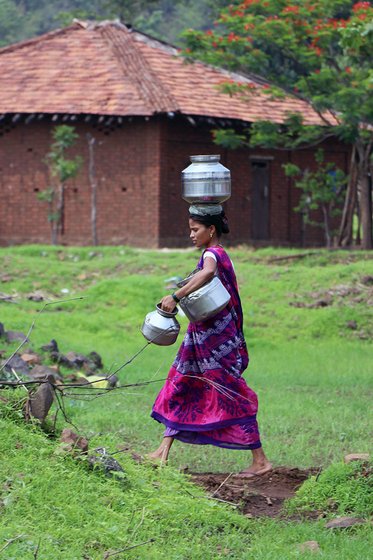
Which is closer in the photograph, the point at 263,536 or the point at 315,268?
the point at 263,536

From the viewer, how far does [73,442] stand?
6.28 m

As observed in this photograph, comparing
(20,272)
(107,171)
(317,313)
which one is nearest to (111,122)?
(107,171)

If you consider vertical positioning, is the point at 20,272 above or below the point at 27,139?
below

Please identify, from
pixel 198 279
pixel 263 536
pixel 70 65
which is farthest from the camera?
pixel 70 65

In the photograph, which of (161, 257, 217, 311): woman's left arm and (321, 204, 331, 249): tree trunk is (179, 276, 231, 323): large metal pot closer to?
(161, 257, 217, 311): woman's left arm

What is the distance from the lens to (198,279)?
7.07m

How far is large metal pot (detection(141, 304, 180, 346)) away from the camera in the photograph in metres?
6.93

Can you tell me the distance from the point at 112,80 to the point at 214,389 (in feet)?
62.4

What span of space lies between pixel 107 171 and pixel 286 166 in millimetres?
3849

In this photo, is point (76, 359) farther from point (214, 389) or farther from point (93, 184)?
point (93, 184)

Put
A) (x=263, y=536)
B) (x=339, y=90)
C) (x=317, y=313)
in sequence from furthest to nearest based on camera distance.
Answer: (x=339, y=90) → (x=317, y=313) → (x=263, y=536)

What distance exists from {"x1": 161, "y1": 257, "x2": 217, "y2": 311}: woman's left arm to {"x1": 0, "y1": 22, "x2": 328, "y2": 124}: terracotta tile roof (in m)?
16.8

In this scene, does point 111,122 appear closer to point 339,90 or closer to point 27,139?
point 27,139

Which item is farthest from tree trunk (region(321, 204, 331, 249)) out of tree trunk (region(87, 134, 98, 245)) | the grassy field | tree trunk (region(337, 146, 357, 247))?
tree trunk (region(87, 134, 98, 245))
